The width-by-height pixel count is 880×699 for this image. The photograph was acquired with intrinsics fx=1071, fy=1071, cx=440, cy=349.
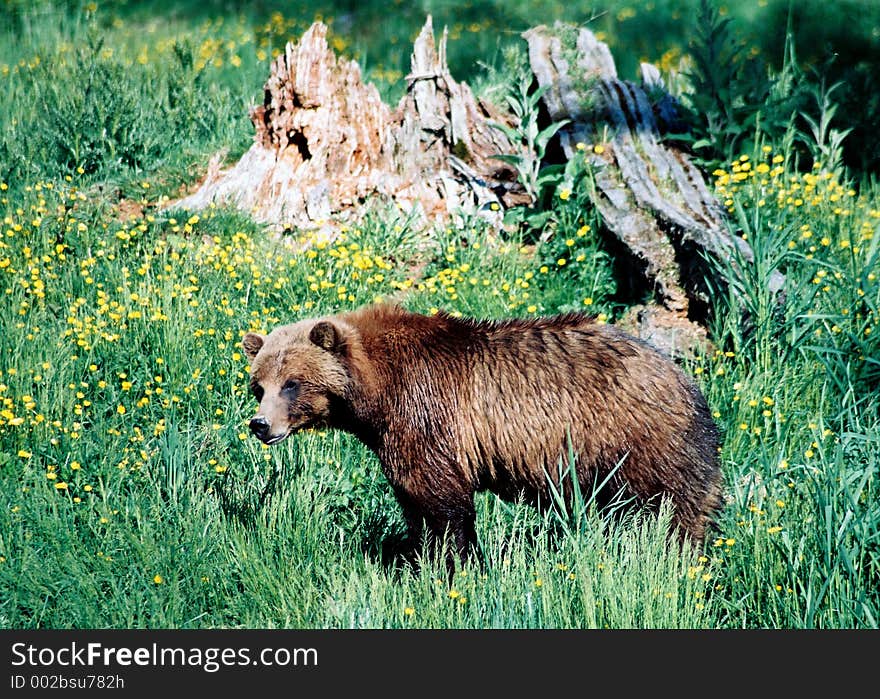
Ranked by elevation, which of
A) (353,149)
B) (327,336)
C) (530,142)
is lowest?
(327,336)

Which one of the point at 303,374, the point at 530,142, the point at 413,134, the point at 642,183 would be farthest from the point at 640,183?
the point at 303,374

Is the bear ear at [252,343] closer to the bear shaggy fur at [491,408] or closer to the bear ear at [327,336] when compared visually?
the bear shaggy fur at [491,408]

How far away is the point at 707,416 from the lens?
5.19 metres

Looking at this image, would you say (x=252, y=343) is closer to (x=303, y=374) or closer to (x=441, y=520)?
(x=303, y=374)

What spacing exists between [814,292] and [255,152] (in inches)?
189

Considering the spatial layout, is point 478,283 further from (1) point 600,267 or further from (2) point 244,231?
(2) point 244,231

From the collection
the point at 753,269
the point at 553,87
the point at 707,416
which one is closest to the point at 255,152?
the point at 553,87

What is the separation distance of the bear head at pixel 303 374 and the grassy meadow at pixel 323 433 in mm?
421

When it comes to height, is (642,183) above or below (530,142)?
below

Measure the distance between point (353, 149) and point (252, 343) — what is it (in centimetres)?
382

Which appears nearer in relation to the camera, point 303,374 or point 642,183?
point 303,374

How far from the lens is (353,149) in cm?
888

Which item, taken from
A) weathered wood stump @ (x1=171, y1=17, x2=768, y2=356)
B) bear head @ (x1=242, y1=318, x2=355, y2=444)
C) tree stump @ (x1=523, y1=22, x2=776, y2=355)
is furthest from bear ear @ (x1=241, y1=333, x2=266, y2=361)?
weathered wood stump @ (x1=171, y1=17, x2=768, y2=356)

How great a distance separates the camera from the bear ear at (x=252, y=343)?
539 cm
